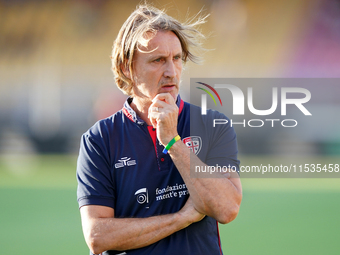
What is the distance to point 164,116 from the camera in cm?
170

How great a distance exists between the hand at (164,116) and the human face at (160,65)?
0.07 meters

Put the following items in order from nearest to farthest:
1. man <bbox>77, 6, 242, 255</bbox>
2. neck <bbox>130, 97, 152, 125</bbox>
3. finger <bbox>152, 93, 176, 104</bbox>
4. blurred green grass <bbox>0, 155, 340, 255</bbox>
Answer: man <bbox>77, 6, 242, 255</bbox> < finger <bbox>152, 93, 176, 104</bbox> < neck <bbox>130, 97, 152, 125</bbox> < blurred green grass <bbox>0, 155, 340, 255</bbox>

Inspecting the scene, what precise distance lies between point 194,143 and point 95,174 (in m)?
0.48

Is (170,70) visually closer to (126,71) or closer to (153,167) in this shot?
(126,71)

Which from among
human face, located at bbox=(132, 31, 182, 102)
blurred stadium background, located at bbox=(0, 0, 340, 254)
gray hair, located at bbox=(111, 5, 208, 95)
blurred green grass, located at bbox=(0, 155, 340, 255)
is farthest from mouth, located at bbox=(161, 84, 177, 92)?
blurred stadium background, located at bbox=(0, 0, 340, 254)

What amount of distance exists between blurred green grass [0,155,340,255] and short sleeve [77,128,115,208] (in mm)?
2523

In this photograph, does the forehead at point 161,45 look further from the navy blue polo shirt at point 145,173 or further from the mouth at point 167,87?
the navy blue polo shirt at point 145,173

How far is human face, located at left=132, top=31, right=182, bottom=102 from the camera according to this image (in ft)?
5.93

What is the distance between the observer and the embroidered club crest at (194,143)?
180 centimetres

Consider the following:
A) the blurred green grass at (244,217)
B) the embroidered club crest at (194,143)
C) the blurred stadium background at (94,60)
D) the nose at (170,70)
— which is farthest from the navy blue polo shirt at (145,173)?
the blurred stadium background at (94,60)

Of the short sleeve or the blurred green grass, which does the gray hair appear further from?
the blurred green grass

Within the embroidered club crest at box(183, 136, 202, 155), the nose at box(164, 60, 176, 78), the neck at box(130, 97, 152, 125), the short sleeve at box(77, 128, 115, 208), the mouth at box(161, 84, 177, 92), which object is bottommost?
the short sleeve at box(77, 128, 115, 208)

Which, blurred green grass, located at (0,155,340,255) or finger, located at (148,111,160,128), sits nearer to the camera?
finger, located at (148,111,160,128)

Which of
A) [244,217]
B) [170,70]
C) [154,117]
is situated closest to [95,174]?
[154,117]
